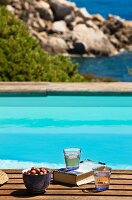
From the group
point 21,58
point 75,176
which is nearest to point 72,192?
point 75,176

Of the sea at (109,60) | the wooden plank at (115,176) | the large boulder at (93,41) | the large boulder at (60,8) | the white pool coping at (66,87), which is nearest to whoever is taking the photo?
the wooden plank at (115,176)

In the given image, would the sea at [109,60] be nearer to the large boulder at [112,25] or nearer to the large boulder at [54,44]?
the large boulder at [54,44]

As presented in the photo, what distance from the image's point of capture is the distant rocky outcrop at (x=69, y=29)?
102ft

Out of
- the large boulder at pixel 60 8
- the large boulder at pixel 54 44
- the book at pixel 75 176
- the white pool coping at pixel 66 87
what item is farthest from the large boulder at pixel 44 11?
the book at pixel 75 176

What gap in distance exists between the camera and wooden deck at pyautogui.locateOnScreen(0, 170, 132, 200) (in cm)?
295

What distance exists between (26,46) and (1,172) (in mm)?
6378

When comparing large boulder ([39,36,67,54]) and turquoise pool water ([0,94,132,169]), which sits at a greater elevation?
large boulder ([39,36,67,54])

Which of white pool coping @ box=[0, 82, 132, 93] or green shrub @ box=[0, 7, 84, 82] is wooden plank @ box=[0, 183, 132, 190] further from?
green shrub @ box=[0, 7, 84, 82]

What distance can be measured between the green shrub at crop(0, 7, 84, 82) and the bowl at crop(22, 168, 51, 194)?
5.99m

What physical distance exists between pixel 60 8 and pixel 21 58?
24.7 m

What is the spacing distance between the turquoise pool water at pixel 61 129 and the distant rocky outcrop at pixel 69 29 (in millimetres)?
23278

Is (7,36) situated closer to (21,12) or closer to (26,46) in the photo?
(26,46)

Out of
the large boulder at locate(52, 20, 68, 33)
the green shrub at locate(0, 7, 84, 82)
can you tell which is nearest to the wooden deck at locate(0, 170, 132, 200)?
the green shrub at locate(0, 7, 84, 82)

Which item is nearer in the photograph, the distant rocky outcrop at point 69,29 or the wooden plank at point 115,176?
the wooden plank at point 115,176
